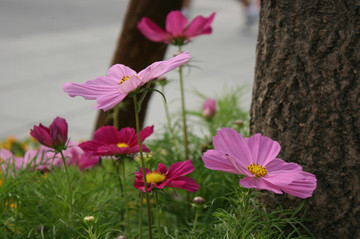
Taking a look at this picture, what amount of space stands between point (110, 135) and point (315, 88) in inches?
17.6

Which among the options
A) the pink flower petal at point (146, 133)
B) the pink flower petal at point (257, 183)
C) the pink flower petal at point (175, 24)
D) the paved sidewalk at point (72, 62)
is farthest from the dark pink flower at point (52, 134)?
the paved sidewalk at point (72, 62)

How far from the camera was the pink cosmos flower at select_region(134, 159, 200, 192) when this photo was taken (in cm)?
102

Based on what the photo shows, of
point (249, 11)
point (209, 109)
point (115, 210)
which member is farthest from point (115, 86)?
point (249, 11)

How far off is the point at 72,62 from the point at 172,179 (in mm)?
5139

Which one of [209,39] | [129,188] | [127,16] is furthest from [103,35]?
[129,188]

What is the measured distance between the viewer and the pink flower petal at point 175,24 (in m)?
1.53

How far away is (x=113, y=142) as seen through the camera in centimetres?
121

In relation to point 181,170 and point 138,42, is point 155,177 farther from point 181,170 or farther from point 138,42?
point 138,42

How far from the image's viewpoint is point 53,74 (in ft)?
18.1

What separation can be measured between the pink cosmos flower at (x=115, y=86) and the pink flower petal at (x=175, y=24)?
0.56 meters

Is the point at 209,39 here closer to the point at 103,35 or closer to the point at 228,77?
the point at 103,35

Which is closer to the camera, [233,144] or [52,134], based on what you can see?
[233,144]

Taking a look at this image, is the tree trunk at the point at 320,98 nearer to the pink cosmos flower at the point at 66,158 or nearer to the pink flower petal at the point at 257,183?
the pink flower petal at the point at 257,183

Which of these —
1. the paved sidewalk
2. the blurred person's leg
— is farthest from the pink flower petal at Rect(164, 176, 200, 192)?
the blurred person's leg
